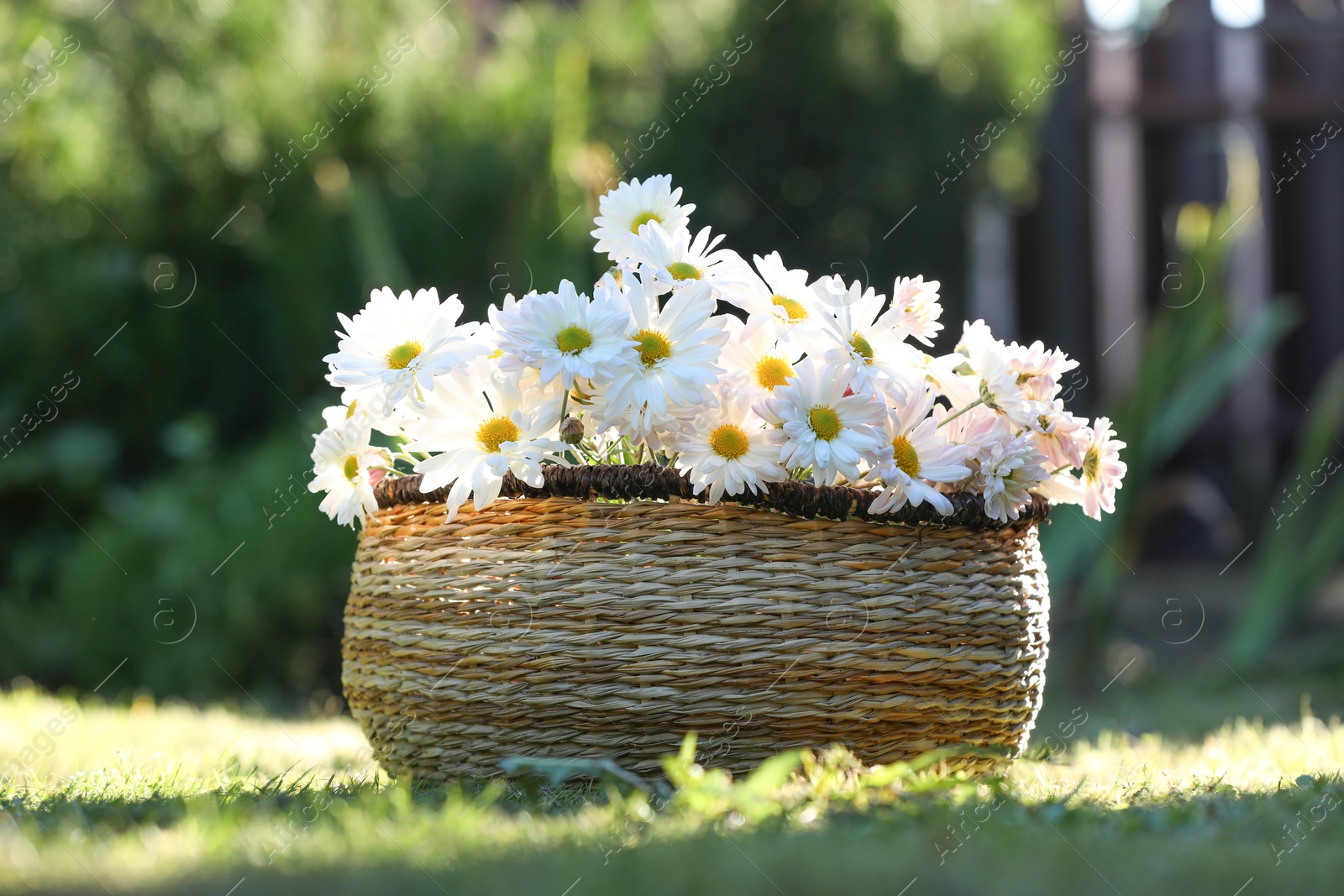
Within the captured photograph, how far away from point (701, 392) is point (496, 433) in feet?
0.70

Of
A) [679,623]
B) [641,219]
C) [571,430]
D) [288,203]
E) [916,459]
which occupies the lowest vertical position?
[679,623]

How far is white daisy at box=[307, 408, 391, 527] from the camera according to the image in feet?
4.26

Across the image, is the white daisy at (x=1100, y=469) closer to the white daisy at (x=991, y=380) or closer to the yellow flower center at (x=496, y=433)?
the white daisy at (x=991, y=380)

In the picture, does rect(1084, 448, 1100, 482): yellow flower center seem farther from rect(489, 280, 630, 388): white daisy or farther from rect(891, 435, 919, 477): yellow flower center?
rect(489, 280, 630, 388): white daisy

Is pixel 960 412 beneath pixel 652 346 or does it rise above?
beneath

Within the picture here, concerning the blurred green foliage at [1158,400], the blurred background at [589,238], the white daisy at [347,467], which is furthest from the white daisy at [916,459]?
the blurred green foliage at [1158,400]

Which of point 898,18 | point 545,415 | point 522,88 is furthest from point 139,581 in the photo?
point 898,18

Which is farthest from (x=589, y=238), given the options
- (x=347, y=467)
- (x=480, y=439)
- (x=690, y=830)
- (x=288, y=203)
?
(x=690, y=830)

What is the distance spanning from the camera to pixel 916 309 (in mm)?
1311

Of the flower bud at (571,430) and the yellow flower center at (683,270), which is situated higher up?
the yellow flower center at (683,270)

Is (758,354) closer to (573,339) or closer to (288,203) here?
(573,339)

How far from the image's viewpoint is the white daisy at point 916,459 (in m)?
1.17

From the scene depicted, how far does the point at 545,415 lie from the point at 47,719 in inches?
51.8

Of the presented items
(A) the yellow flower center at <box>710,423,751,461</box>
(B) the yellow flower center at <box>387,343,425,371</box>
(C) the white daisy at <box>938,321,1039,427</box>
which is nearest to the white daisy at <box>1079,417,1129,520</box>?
(C) the white daisy at <box>938,321,1039,427</box>
